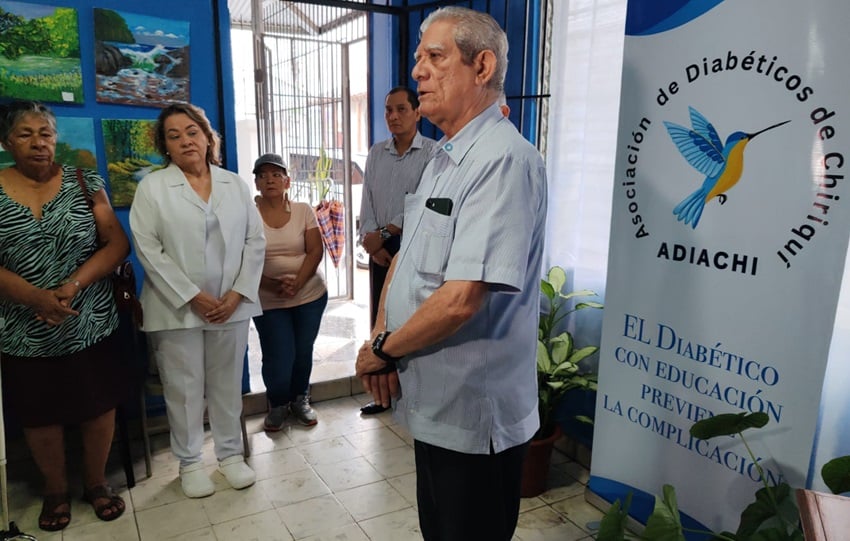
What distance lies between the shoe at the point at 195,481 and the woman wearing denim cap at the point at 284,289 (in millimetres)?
537

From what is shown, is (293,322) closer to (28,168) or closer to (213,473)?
(213,473)

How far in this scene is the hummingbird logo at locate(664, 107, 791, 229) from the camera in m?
1.66

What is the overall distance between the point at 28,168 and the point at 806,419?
8.44 ft

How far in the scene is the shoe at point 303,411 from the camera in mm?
3090

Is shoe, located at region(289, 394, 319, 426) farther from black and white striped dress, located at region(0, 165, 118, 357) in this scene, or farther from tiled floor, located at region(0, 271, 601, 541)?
black and white striped dress, located at region(0, 165, 118, 357)

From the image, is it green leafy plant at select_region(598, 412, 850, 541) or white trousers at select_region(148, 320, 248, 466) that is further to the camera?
white trousers at select_region(148, 320, 248, 466)

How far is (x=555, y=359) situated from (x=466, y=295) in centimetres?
132

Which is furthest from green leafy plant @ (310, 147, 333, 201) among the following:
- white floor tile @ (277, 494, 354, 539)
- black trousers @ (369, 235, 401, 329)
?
white floor tile @ (277, 494, 354, 539)

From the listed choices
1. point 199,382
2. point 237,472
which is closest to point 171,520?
point 237,472

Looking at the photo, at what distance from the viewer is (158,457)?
2.78 metres

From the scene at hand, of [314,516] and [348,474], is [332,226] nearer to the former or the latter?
[348,474]

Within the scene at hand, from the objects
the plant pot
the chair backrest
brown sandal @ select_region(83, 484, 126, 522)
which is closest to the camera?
the chair backrest

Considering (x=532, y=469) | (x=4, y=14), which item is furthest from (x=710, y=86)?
(x=4, y=14)

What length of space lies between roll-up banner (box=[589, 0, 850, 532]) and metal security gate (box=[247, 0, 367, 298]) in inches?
110
